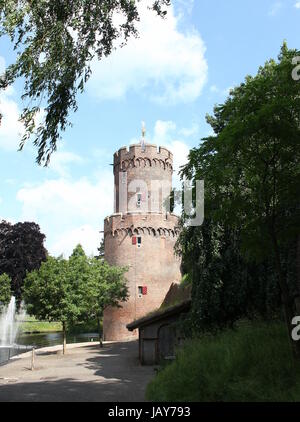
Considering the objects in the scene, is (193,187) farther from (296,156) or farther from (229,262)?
(229,262)

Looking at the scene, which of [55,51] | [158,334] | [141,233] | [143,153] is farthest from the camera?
[143,153]

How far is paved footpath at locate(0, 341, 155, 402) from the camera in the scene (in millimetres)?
13180

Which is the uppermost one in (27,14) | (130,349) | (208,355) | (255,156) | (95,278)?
(27,14)

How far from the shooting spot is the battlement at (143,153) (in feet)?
149

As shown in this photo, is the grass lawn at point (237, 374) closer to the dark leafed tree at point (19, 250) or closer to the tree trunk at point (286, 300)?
the tree trunk at point (286, 300)

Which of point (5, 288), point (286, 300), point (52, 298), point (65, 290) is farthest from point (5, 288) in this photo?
point (286, 300)

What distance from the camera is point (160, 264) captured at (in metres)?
42.7

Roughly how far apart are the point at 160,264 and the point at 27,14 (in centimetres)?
3545

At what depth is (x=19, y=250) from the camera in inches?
1935

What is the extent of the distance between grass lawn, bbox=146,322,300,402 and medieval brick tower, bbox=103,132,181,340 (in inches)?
1128

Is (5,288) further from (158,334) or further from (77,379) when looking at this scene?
(77,379)

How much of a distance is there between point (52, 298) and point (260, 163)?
23368mm

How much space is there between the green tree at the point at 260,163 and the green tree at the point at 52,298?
2103cm
